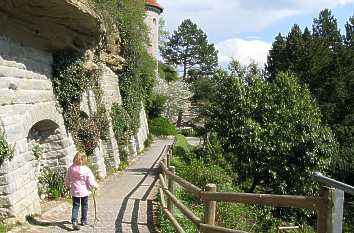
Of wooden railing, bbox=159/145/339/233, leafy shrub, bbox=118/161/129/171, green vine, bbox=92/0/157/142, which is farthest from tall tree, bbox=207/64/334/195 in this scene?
wooden railing, bbox=159/145/339/233

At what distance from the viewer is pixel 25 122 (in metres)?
9.99

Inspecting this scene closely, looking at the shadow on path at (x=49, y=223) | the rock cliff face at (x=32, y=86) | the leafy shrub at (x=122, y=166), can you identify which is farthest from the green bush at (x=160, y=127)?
the shadow on path at (x=49, y=223)

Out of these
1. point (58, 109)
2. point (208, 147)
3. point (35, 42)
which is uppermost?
point (35, 42)

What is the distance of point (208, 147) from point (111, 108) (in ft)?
14.5

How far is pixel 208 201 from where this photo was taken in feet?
20.6

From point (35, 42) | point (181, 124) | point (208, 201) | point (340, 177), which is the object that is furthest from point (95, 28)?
point (181, 124)

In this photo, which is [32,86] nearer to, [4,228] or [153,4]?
[4,228]

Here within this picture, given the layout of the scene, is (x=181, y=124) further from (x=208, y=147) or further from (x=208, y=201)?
(x=208, y=201)

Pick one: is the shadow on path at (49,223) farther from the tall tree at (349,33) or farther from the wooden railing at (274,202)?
the tall tree at (349,33)

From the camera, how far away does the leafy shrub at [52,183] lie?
1166 centimetres

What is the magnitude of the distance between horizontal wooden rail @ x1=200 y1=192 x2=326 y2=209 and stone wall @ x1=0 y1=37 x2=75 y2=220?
414cm

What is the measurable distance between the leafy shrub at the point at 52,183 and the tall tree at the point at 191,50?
67.2 m

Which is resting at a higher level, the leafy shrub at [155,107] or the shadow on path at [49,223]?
the leafy shrub at [155,107]

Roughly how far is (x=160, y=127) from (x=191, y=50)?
37.3 m
